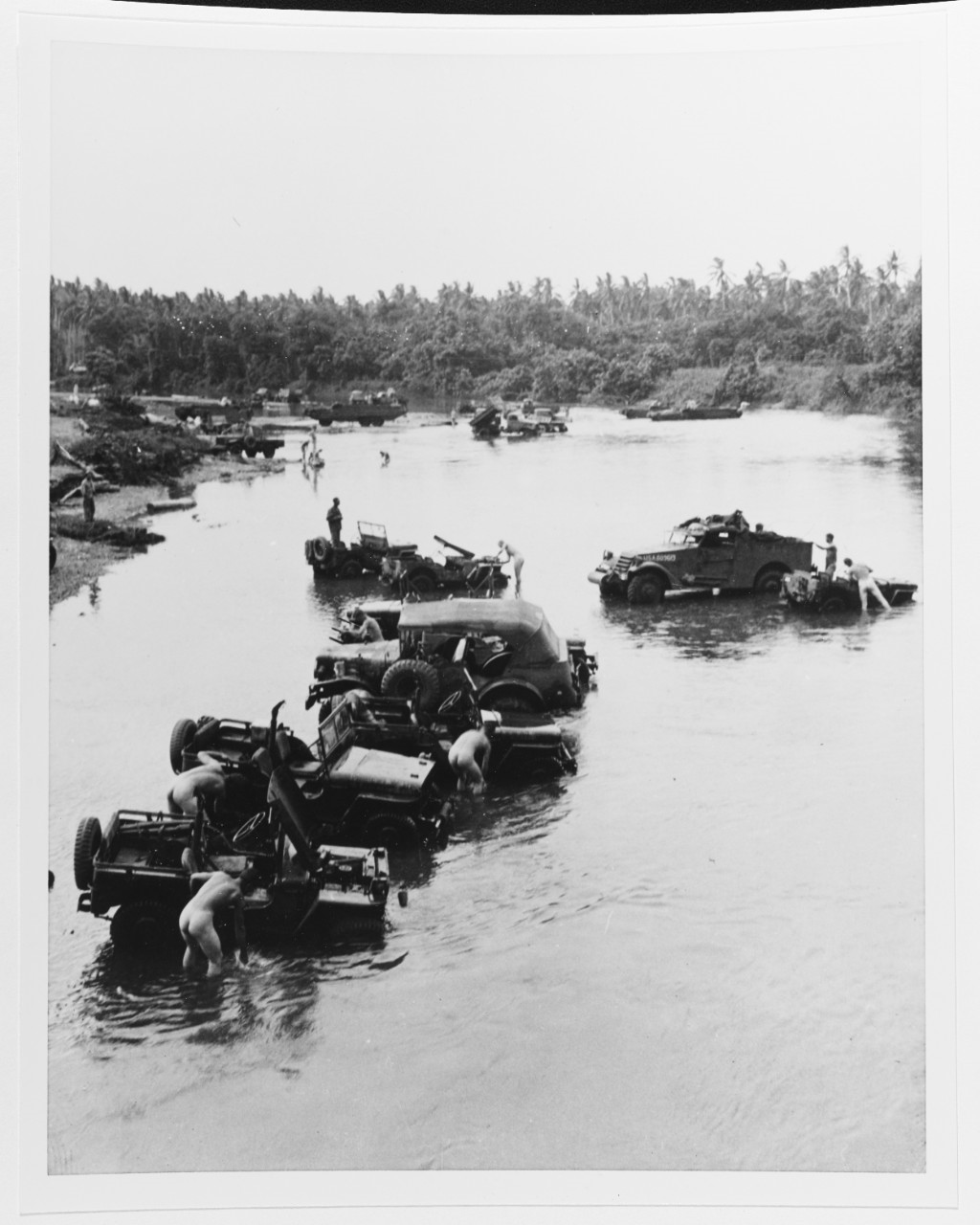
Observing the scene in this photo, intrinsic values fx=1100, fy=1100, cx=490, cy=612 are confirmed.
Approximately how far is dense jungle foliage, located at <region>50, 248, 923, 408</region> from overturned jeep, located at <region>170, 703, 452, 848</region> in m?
1.44

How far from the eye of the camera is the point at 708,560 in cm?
457

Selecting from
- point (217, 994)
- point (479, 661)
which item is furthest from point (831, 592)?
point (217, 994)

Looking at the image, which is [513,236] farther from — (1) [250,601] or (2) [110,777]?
(2) [110,777]

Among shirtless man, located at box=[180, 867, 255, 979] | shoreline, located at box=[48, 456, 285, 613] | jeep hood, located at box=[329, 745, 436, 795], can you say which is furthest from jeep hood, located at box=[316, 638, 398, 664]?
shirtless man, located at box=[180, 867, 255, 979]

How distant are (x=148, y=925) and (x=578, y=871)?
1.61 m

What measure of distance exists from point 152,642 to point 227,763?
58cm

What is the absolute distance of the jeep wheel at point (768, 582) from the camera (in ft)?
15.0

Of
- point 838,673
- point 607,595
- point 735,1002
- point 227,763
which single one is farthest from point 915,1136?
point 227,763

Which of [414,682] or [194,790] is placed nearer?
[194,790]

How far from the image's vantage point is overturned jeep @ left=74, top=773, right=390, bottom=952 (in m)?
4.03

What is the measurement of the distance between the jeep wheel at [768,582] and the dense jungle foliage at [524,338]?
74 centimetres

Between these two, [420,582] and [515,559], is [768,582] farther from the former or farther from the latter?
[420,582]

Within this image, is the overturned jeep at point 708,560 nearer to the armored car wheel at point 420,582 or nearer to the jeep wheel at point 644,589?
the jeep wheel at point 644,589

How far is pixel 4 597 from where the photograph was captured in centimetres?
425
